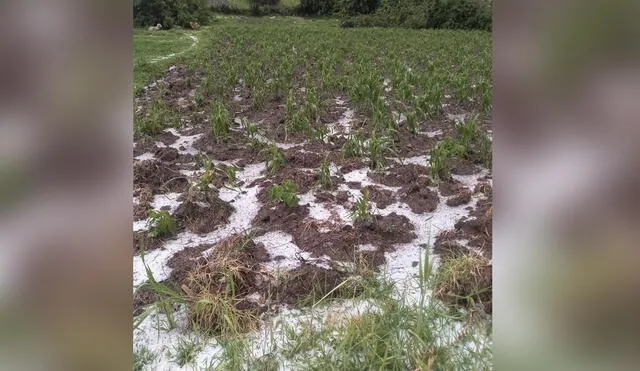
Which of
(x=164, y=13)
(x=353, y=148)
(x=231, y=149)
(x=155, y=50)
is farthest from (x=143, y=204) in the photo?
(x=164, y=13)

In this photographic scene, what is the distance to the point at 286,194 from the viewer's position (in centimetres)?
356

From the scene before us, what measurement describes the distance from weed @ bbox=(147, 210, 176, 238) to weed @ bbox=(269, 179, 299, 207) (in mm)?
674

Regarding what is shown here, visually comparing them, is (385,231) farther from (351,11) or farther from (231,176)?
(351,11)

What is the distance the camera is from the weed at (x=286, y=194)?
354cm

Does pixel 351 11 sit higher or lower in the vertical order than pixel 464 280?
higher

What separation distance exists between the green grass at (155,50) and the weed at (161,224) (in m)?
2.67

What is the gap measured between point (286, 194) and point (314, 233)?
418 millimetres

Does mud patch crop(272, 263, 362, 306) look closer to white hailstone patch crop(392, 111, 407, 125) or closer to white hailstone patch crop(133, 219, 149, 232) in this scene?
white hailstone patch crop(133, 219, 149, 232)
